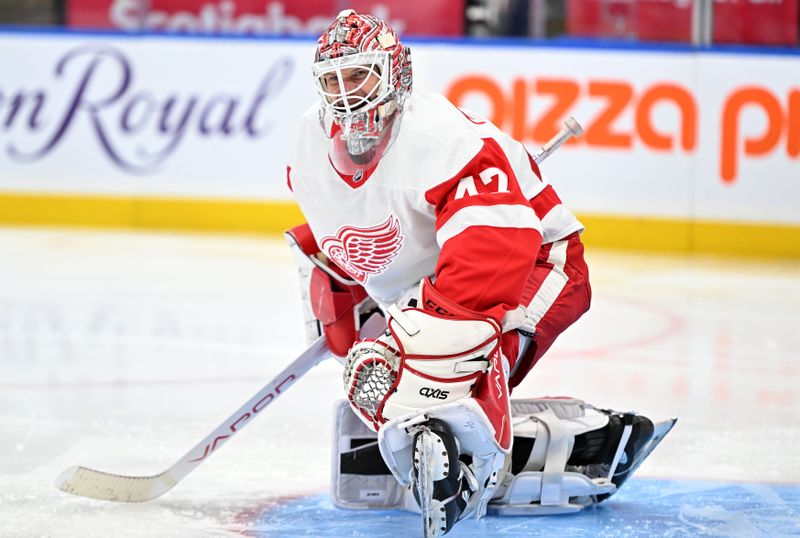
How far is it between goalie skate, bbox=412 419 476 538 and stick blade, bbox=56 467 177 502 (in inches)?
25.2

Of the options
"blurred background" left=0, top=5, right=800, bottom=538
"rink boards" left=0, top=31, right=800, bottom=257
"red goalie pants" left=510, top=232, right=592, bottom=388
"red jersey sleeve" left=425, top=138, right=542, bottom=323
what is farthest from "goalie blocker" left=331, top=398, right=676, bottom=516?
"rink boards" left=0, top=31, right=800, bottom=257

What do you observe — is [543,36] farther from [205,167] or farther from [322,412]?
[322,412]

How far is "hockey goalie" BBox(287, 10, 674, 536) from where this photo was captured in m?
2.16

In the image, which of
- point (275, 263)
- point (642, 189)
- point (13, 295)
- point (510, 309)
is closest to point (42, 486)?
point (510, 309)

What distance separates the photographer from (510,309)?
A: 7.25 feet

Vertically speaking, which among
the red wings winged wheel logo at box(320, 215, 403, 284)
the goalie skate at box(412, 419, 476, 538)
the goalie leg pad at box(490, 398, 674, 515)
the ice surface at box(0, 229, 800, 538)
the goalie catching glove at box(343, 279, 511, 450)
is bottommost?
the ice surface at box(0, 229, 800, 538)

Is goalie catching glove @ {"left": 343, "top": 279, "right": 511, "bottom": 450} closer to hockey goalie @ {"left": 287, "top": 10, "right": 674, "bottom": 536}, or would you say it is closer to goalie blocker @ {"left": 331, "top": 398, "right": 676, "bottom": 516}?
hockey goalie @ {"left": 287, "top": 10, "right": 674, "bottom": 536}

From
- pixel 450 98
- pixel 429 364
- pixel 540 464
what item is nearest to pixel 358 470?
pixel 540 464

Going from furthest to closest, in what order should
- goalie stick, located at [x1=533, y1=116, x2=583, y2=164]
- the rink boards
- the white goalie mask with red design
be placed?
1. the rink boards
2. goalie stick, located at [x1=533, y1=116, x2=583, y2=164]
3. the white goalie mask with red design

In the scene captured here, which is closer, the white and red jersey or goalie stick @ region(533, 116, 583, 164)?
the white and red jersey

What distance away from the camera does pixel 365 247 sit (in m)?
2.41

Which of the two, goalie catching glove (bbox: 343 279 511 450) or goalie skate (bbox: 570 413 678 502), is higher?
goalie catching glove (bbox: 343 279 511 450)

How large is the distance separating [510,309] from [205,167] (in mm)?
4296

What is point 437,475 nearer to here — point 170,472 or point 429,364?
point 429,364
